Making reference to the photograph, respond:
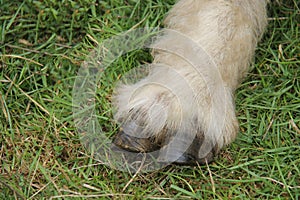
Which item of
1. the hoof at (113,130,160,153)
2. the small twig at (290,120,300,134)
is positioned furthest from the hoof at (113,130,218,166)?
the small twig at (290,120,300,134)

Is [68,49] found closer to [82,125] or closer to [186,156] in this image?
[82,125]

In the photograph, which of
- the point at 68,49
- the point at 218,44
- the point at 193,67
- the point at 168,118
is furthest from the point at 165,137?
the point at 68,49

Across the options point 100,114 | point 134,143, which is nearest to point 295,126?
point 134,143

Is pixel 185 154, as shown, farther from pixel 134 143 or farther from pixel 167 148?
pixel 134 143

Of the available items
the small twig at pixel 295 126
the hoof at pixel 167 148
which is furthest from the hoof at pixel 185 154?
the small twig at pixel 295 126

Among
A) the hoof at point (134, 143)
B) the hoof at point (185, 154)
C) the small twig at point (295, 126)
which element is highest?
the hoof at point (134, 143)

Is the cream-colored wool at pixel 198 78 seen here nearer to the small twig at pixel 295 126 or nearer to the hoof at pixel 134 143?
the hoof at pixel 134 143

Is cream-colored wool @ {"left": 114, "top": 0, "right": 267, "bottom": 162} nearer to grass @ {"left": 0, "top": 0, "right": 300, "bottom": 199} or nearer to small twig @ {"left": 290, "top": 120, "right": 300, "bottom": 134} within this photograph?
grass @ {"left": 0, "top": 0, "right": 300, "bottom": 199}
